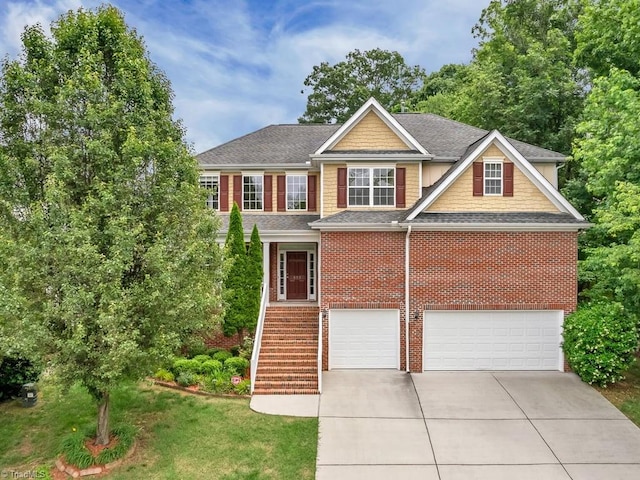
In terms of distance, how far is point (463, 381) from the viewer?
12188mm

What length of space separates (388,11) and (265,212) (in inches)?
429

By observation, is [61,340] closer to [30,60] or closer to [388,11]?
[30,60]

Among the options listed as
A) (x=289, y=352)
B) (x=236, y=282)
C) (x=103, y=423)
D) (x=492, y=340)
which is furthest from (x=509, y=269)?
(x=103, y=423)

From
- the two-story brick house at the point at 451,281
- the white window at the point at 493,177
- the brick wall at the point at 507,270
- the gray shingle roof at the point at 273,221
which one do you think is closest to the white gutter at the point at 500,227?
the two-story brick house at the point at 451,281

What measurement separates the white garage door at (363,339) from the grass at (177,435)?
3563 mm

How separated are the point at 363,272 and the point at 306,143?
714cm

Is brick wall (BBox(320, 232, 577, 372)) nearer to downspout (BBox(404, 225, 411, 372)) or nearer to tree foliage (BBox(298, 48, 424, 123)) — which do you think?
downspout (BBox(404, 225, 411, 372))

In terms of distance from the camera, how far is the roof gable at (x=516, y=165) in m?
13.0

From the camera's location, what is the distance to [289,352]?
12.7 metres

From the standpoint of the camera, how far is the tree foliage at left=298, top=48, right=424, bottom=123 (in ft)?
143

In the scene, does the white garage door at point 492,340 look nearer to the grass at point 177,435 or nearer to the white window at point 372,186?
the white window at point 372,186

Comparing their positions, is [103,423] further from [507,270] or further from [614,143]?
[614,143]

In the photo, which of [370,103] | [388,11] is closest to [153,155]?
[370,103]

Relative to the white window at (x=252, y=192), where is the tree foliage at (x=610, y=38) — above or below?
above
